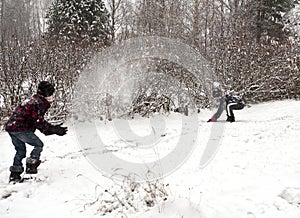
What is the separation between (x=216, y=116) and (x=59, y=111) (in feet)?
16.5

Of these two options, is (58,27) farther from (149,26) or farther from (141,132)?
(141,132)

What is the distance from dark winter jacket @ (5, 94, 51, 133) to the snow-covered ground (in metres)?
0.86

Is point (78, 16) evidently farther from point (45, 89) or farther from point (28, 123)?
point (28, 123)

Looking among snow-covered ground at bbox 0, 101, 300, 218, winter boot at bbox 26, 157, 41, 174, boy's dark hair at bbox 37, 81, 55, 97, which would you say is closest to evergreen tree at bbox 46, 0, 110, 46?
snow-covered ground at bbox 0, 101, 300, 218

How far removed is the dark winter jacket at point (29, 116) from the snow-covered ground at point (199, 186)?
864 mm

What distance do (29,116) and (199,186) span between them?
271cm

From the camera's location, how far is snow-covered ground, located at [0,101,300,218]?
124 inches

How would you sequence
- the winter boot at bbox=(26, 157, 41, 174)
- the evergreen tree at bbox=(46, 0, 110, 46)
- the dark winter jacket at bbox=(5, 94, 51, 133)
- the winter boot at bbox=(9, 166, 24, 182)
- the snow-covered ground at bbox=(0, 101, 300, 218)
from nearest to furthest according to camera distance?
the snow-covered ground at bbox=(0, 101, 300, 218), the dark winter jacket at bbox=(5, 94, 51, 133), the winter boot at bbox=(9, 166, 24, 182), the winter boot at bbox=(26, 157, 41, 174), the evergreen tree at bbox=(46, 0, 110, 46)

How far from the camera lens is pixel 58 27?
1709cm

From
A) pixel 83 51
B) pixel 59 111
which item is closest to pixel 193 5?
pixel 83 51

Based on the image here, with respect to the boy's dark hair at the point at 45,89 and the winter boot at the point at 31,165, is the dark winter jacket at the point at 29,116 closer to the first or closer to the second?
the boy's dark hair at the point at 45,89

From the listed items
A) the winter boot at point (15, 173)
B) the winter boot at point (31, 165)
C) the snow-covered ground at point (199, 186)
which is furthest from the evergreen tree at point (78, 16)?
the winter boot at point (15, 173)

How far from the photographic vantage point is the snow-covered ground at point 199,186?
10.3ft

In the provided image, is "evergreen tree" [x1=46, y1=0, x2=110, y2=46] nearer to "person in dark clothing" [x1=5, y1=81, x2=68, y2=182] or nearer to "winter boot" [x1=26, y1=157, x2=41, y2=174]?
Answer: "person in dark clothing" [x1=5, y1=81, x2=68, y2=182]
